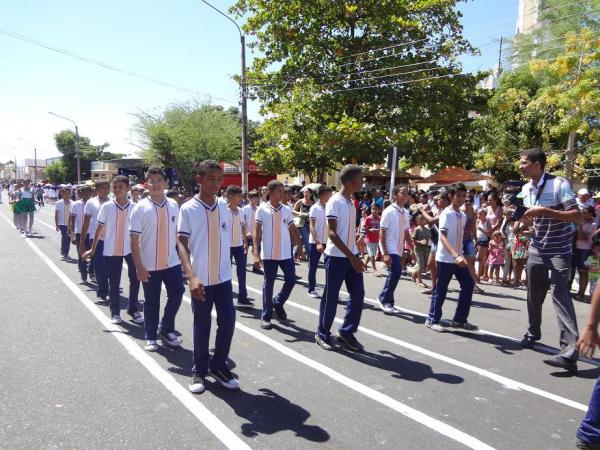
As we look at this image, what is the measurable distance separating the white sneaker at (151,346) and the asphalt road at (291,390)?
9 cm

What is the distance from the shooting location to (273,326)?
6336 millimetres

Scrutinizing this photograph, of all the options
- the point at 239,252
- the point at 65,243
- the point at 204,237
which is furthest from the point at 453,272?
the point at 65,243

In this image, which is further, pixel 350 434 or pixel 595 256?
pixel 595 256

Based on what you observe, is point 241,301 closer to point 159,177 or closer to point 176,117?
point 159,177

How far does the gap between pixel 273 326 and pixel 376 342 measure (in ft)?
4.56

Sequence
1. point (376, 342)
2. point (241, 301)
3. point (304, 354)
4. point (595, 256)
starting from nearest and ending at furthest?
point (304, 354) < point (376, 342) < point (241, 301) < point (595, 256)

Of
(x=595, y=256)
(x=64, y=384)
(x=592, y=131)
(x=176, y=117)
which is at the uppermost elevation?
(x=176, y=117)

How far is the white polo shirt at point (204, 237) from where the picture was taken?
4.12 meters

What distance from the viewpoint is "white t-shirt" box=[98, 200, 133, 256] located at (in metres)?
6.62

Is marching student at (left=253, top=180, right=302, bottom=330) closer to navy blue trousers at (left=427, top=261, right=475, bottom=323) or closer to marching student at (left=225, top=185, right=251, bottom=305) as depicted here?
marching student at (left=225, top=185, right=251, bottom=305)

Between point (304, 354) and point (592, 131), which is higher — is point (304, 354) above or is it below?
below

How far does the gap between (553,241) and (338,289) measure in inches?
91.5

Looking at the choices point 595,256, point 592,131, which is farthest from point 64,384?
point 592,131

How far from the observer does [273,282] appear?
6.48m
